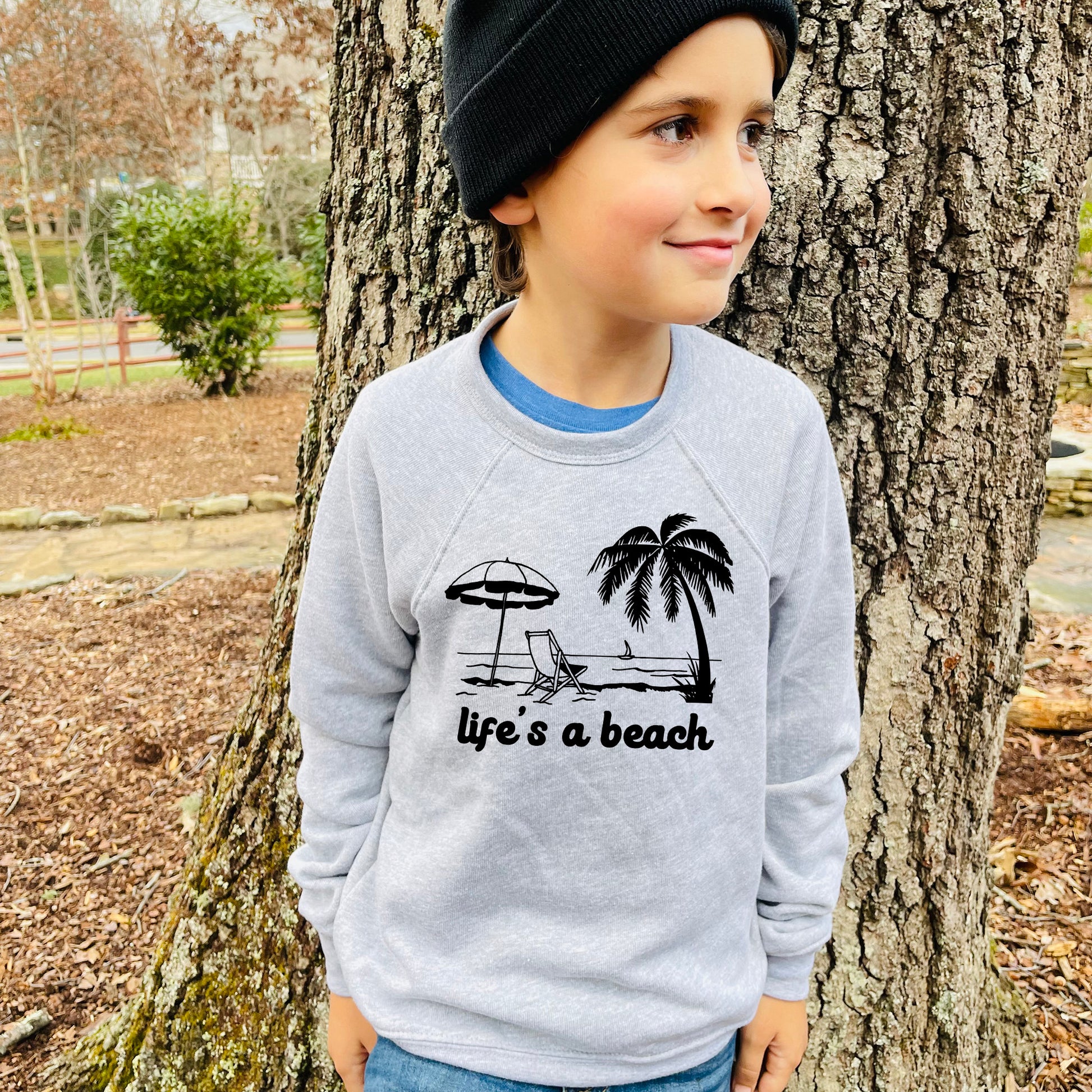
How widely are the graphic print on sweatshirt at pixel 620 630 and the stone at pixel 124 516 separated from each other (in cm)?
620

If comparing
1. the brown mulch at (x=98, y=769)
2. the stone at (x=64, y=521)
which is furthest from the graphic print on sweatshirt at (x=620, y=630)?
the stone at (x=64, y=521)

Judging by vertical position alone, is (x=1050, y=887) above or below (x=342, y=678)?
below

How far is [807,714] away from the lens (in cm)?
129

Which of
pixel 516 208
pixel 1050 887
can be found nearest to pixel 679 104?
pixel 516 208

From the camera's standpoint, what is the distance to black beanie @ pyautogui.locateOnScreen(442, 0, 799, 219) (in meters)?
0.97

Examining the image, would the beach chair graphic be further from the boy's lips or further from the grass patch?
the grass patch

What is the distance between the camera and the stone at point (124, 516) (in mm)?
6668

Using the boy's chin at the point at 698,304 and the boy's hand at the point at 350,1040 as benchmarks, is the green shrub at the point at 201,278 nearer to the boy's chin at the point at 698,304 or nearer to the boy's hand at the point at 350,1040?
the boy's hand at the point at 350,1040

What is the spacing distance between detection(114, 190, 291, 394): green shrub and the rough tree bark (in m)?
8.71

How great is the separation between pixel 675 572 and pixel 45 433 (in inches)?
384

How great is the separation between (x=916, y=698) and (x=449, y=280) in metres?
1.09

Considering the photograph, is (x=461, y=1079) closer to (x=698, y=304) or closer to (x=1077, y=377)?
(x=698, y=304)

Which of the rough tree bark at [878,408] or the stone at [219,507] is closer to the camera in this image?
the rough tree bark at [878,408]

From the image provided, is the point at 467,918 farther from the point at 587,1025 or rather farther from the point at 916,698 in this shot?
the point at 916,698
